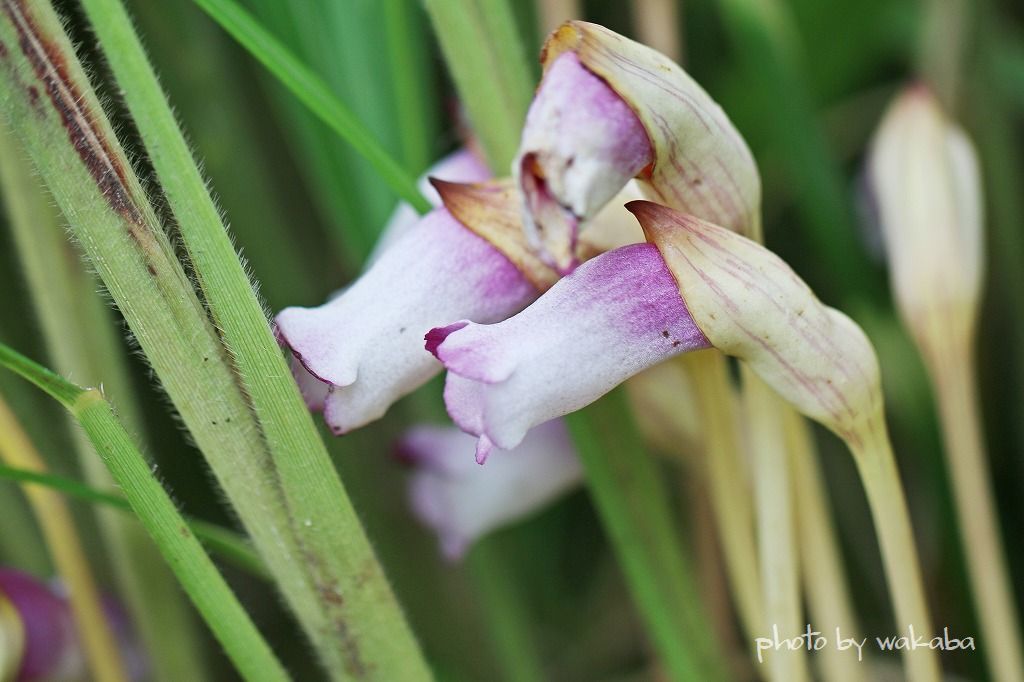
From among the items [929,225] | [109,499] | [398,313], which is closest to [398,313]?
[398,313]

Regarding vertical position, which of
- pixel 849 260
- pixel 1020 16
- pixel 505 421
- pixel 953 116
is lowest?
pixel 505 421

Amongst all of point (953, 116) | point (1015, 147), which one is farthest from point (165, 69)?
point (1015, 147)

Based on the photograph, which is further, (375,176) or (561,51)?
(375,176)

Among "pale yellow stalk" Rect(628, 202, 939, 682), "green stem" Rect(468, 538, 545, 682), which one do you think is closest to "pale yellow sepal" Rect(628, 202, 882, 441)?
"pale yellow stalk" Rect(628, 202, 939, 682)

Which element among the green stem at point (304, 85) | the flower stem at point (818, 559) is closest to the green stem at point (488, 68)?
the green stem at point (304, 85)

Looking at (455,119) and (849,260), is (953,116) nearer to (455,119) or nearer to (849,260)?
(849,260)
